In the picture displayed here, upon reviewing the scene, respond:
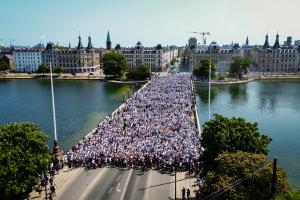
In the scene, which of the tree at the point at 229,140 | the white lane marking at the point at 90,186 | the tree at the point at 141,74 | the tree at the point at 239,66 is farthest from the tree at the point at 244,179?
the tree at the point at 239,66

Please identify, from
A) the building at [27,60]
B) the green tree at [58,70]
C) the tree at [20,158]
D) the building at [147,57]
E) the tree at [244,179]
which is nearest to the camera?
the tree at [244,179]

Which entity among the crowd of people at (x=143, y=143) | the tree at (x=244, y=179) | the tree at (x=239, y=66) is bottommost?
the crowd of people at (x=143, y=143)

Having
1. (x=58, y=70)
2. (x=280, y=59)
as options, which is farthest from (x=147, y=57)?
(x=280, y=59)

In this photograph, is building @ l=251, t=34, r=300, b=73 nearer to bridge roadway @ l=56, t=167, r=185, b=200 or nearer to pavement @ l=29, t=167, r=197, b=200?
pavement @ l=29, t=167, r=197, b=200

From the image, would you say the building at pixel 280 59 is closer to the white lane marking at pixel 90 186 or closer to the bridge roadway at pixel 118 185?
the bridge roadway at pixel 118 185

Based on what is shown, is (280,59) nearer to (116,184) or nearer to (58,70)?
(58,70)

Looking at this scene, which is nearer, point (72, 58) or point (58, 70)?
point (58, 70)

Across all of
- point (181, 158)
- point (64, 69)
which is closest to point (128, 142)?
point (181, 158)
